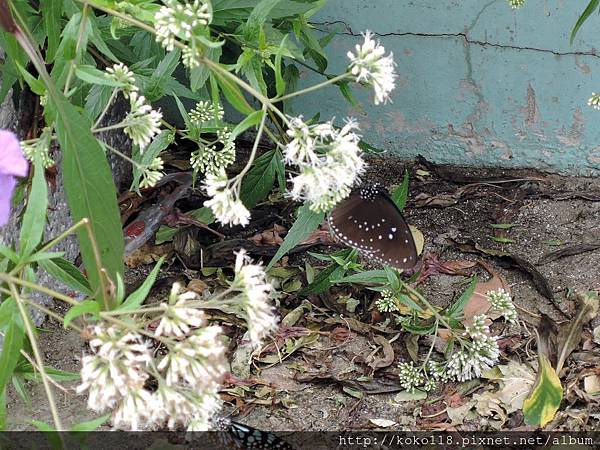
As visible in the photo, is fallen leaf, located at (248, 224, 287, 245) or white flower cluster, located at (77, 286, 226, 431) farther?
fallen leaf, located at (248, 224, 287, 245)

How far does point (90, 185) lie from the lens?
1.22m

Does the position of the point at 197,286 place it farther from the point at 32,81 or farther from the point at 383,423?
the point at 32,81

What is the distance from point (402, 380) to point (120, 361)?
48.0 inches

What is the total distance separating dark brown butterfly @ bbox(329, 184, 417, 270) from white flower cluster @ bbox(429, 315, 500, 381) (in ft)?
0.76

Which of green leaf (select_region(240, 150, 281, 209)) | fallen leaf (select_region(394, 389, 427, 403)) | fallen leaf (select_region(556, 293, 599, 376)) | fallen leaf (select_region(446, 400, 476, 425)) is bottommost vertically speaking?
fallen leaf (select_region(394, 389, 427, 403))

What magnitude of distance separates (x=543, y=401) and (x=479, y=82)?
1.36 metres

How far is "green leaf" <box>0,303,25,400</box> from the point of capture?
1.17 m

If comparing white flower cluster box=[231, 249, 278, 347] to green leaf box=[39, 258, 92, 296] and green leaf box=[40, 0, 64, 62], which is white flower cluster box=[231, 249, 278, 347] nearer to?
green leaf box=[39, 258, 92, 296]

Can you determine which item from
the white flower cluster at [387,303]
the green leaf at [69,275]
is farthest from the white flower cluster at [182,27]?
the white flower cluster at [387,303]

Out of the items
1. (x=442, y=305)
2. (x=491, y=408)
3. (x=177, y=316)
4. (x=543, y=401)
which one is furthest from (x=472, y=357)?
(x=177, y=316)

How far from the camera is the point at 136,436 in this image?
1937 millimetres

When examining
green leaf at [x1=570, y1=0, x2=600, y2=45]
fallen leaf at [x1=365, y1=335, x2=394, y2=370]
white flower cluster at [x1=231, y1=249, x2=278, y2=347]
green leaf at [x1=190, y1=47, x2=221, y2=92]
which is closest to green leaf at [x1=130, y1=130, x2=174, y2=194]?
green leaf at [x1=190, y1=47, x2=221, y2=92]

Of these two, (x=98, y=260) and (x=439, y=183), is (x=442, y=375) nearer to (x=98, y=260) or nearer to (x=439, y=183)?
(x=439, y=183)

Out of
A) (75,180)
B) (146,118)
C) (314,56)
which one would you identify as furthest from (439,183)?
(75,180)
